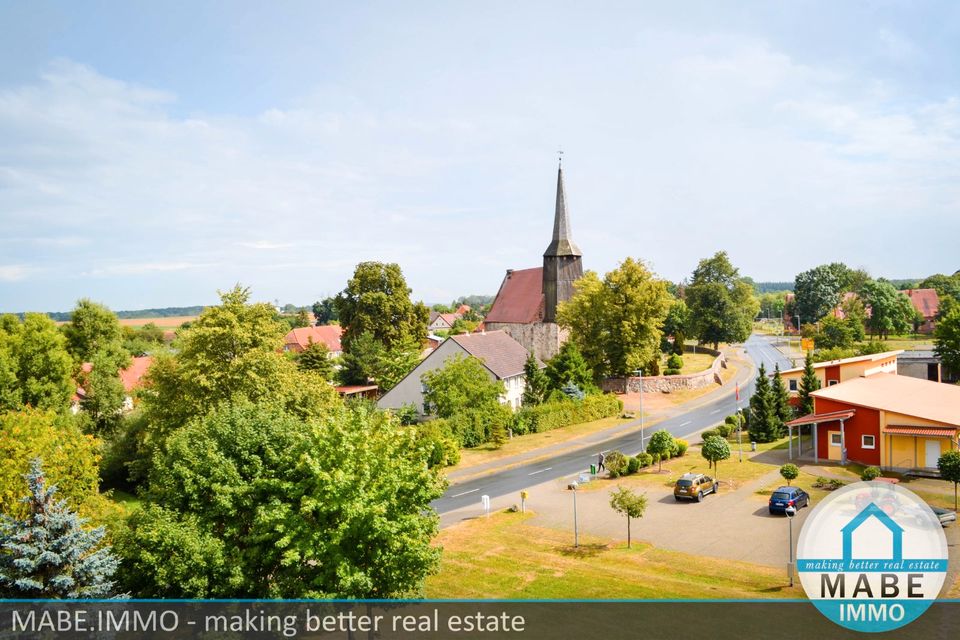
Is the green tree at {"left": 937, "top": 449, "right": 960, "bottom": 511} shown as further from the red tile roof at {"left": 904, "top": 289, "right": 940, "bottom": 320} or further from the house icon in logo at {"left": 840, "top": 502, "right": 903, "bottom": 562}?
the red tile roof at {"left": 904, "top": 289, "right": 940, "bottom": 320}

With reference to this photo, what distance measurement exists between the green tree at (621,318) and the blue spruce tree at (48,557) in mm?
48909

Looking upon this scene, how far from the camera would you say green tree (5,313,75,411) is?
45562mm

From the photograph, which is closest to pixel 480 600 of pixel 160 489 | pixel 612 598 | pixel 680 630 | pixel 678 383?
pixel 612 598

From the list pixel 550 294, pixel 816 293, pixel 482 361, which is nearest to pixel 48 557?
pixel 482 361

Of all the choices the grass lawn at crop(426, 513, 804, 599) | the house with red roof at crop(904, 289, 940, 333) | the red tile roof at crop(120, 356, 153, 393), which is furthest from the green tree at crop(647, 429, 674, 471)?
the house with red roof at crop(904, 289, 940, 333)

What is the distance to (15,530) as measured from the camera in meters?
15.3

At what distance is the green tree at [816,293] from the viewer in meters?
103

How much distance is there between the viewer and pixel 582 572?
2277 centimetres

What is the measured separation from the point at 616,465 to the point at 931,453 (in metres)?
15.9

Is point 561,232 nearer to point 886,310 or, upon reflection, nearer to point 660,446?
point 660,446

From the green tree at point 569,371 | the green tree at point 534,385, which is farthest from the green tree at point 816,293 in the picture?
the green tree at point 534,385

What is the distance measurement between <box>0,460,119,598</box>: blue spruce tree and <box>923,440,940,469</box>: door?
36.3 meters

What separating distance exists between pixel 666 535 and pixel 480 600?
10.2 meters

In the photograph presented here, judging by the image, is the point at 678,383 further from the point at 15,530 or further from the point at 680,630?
the point at 15,530
